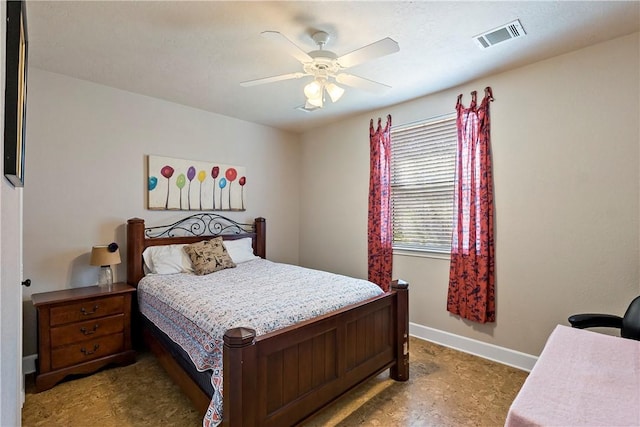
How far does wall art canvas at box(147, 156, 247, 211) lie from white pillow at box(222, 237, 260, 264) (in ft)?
1.51

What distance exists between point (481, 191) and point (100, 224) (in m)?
3.66

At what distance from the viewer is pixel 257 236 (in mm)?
4250

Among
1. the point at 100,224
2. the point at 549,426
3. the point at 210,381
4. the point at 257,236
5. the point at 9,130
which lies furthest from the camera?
the point at 257,236

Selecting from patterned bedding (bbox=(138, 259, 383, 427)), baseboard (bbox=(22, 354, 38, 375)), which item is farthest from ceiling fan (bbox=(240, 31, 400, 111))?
baseboard (bbox=(22, 354, 38, 375))

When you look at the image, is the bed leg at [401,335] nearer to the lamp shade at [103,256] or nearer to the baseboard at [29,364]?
the lamp shade at [103,256]

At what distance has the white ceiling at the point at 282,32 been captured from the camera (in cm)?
195

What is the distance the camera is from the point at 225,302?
7.09 feet

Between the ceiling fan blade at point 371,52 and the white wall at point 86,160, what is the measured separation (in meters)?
2.38

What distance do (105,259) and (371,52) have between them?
282 cm

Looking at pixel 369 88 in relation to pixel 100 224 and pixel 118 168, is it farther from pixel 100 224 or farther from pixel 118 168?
pixel 100 224

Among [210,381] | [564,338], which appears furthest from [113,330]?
[564,338]

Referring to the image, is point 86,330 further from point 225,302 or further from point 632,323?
point 632,323

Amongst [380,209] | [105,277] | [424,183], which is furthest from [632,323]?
[105,277]

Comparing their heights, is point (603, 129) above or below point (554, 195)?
above
